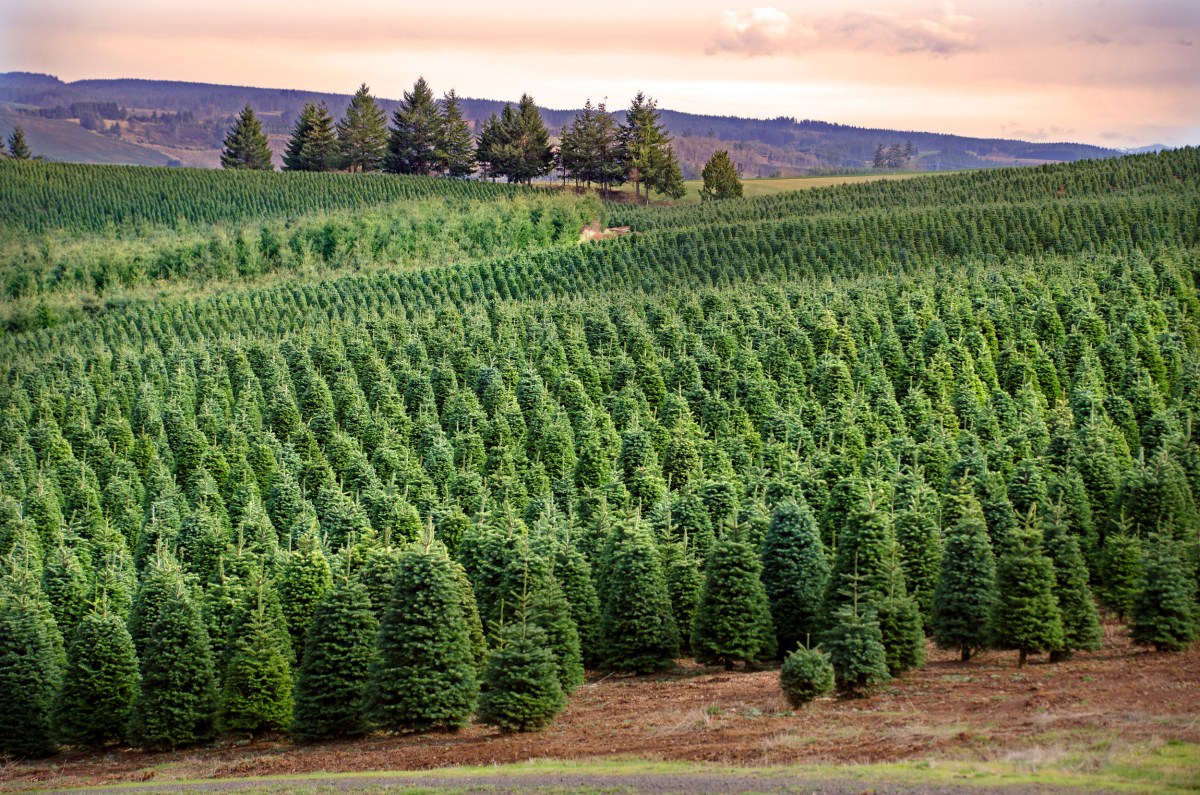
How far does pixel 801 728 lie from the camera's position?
34500 mm

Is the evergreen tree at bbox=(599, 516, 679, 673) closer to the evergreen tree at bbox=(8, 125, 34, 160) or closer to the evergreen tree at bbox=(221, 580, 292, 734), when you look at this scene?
the evergreen tree at bbox=(221, 580, 292, 734)

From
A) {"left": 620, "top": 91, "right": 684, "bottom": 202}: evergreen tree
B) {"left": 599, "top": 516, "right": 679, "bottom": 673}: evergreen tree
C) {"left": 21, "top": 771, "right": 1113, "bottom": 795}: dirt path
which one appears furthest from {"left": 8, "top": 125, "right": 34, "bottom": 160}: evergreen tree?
{"left": 21, "top": 771, "right": 1113, "bottom": 795}: dirt path

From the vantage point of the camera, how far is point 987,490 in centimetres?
5216

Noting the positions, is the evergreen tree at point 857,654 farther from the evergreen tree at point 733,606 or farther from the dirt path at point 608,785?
the dirt path at point 608,785

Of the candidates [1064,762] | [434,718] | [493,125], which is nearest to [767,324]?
[434,718]

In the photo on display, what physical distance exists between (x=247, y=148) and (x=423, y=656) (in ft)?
555

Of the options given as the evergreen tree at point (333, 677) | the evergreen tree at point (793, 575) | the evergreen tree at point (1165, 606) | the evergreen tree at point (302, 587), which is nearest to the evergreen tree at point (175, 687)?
the evergreen tree at point (333, 677)

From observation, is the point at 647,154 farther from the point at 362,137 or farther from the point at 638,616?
the point at 638,616

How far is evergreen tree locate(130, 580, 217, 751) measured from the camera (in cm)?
4022

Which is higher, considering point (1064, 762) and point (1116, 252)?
point (1116, 252)

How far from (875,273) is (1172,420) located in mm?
52592

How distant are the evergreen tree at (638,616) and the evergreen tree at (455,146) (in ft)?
489

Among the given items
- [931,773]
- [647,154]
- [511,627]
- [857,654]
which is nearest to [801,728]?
[857,654]

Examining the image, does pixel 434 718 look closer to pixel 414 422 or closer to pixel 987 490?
pixel 987 490
